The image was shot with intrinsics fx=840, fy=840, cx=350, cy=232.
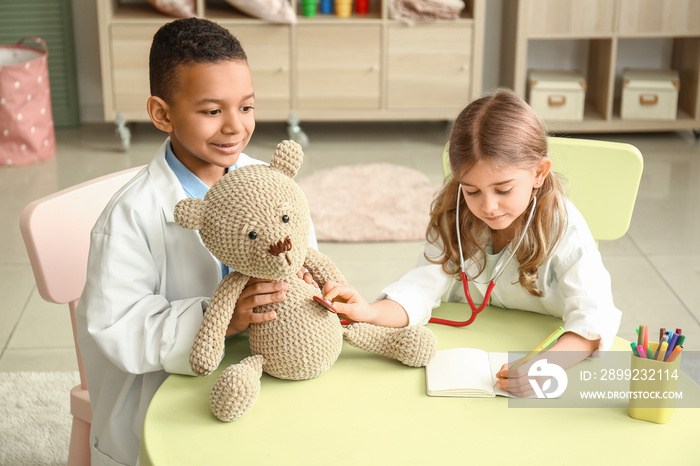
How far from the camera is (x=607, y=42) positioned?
377 cm

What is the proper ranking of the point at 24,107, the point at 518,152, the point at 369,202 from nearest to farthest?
the point at 518,152 < the point at 369,202 < the point at 24,107

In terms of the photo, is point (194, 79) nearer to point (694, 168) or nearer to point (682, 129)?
point (694, 168)

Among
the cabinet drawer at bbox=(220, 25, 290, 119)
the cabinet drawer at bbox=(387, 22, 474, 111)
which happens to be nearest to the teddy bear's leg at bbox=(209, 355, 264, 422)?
the cabinet drawer at bbox=(220, 25, 290, 119)

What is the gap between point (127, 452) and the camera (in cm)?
126

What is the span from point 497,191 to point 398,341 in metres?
Answer: 0.28

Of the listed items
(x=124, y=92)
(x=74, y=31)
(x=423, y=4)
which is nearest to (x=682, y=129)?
(x=423, y=4)

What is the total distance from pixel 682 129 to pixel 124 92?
8.21 ft

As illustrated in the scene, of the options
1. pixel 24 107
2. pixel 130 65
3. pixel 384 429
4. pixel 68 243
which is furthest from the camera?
pixel 130 65

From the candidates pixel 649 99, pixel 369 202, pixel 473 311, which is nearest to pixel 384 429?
pixel 473 311

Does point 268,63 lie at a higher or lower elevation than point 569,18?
lower

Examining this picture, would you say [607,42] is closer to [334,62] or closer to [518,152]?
[334,62]

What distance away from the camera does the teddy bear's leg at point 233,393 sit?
1030mm

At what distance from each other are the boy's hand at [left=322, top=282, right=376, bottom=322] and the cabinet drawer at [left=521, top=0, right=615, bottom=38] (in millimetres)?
2714

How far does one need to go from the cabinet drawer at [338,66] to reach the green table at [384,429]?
265 centimetres
